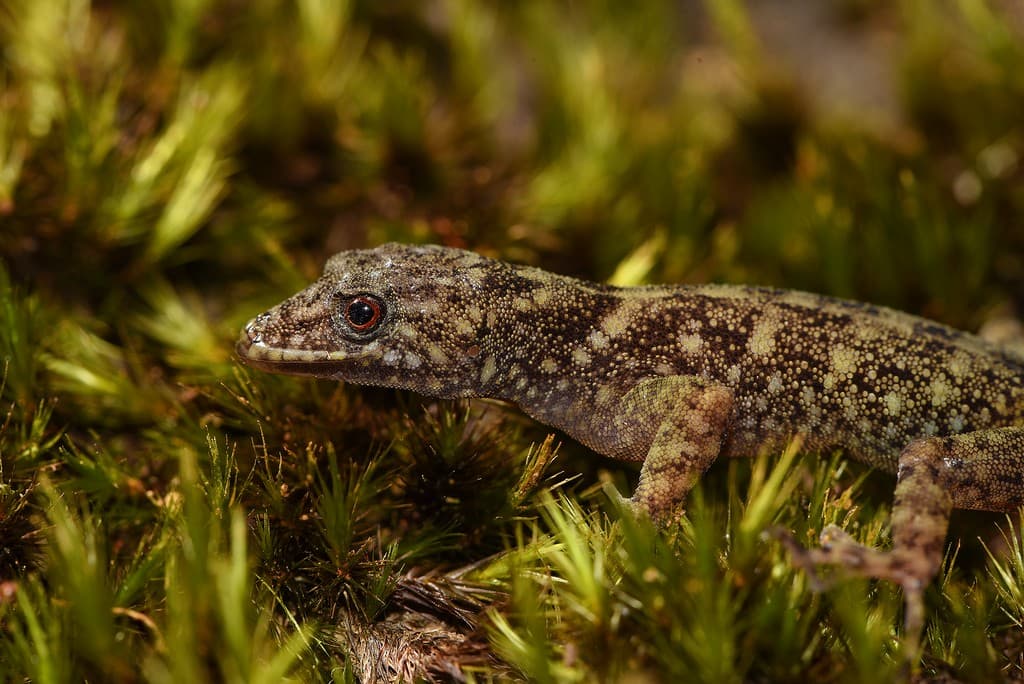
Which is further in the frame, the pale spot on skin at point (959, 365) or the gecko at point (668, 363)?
the pale spot on skin at point (959, 365)

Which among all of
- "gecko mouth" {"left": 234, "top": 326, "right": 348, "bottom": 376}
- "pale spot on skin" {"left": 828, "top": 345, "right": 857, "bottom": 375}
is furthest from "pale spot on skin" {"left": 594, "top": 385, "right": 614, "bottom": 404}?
"gecko mouth" {"left": 234, "top": 326, "right": 348, "bottom": 376}

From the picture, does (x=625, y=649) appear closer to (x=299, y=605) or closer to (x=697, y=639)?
(x=697, y=639)

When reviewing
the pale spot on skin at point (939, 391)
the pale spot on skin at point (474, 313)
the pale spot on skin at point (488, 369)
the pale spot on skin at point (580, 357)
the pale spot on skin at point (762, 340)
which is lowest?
the pale spot on skin at point (488, 369)

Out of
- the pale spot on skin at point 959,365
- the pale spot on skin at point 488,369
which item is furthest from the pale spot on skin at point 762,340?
the pale spot on skin at point 488,369

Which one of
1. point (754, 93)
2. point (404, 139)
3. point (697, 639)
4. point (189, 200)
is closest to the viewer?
point (697, 639)

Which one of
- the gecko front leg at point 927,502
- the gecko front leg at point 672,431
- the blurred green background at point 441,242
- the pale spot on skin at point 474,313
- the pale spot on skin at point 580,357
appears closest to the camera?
the blurred green background at point 441,242

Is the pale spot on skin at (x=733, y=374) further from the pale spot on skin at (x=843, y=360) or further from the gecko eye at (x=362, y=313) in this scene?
the gecko eye at (x=362, y=313)

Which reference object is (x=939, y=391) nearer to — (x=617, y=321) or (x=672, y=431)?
(x=672, y=431)

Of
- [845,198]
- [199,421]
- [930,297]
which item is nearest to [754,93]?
[845,198]
